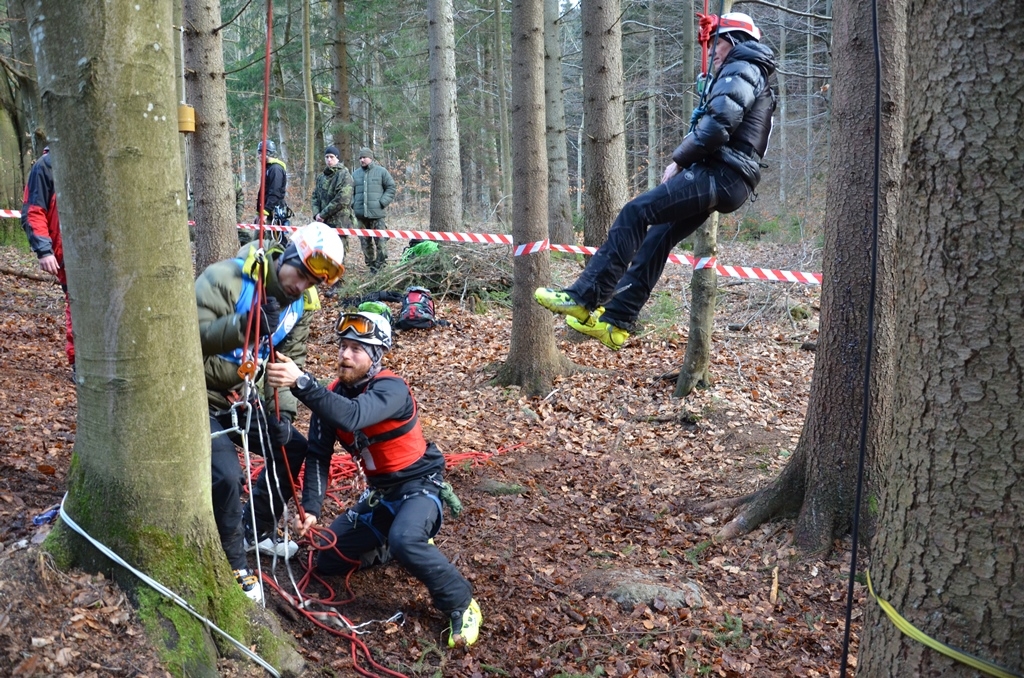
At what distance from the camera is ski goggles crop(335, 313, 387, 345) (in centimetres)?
459

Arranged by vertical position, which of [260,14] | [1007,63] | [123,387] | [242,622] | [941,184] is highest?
[260,14]

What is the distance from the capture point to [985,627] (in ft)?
7.74

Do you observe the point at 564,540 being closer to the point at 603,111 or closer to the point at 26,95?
the point at 603,111

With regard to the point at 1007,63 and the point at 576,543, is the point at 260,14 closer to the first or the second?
the point at 576,543

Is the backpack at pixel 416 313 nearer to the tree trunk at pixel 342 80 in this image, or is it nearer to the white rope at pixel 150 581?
the white rope at pixel 150 581

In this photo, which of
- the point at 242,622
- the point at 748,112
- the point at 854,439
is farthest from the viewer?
the point at 854,439

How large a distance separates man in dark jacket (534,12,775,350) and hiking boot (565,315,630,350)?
0.14ft

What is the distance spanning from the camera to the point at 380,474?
15.9 feet

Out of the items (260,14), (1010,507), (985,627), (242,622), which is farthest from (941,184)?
(260,14)

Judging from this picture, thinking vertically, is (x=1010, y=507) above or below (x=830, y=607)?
above

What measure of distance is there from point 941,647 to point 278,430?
341cm

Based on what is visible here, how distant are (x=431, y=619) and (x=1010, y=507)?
3.23m

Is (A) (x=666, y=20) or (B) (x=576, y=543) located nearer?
(B) (x=576, y=543)

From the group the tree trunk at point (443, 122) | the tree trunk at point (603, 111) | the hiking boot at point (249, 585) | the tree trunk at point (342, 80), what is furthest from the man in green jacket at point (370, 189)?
the hiking boot at point (249, 585)
